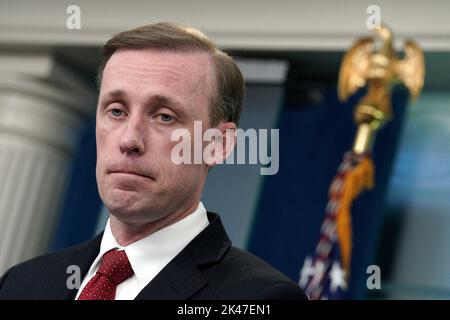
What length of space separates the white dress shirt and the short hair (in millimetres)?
160

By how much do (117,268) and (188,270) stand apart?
95mm

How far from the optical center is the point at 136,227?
118 centimetres

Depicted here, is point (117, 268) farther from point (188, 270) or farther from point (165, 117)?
point (165, 117)

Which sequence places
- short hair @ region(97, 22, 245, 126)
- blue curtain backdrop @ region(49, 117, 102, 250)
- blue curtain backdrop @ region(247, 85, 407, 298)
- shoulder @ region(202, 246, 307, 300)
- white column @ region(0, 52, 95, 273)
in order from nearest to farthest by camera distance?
shoulder @ region(202, 246, 307, 300) < short hair @ region(97, 22, 245, 126) < blue curtain backdrop @ region(247, 85, 407, 298) < white column @ region(0, 52, 95, 273) < blue curtain backdrop @ region(49, 117, 102, 250)

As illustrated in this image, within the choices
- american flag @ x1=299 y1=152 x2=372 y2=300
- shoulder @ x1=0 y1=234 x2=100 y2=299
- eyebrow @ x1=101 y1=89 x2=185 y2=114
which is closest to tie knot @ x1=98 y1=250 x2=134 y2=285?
shoulder @ x1=0 y1=234 x2=100 y2=299

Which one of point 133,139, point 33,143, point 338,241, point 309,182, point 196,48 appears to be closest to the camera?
point 133,139

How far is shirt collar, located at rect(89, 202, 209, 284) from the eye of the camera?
1155mm

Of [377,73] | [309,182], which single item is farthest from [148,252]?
[309,182]

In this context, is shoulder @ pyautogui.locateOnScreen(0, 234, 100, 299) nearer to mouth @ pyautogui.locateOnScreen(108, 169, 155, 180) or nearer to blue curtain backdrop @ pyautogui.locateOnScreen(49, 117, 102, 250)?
mouth @ pyautogui.locateOnScreen(108, 169, 155, 180)

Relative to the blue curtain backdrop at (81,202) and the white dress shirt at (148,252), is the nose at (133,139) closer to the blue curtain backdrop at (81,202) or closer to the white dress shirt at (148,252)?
the white dress shirt at (148,252)

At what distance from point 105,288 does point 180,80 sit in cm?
29

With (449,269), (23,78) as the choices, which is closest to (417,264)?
(449,269)

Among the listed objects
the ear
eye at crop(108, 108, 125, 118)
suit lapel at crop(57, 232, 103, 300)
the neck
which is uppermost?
eye at crop(108, 108, 125, 118)

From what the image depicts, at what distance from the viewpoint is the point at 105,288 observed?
1.14m
